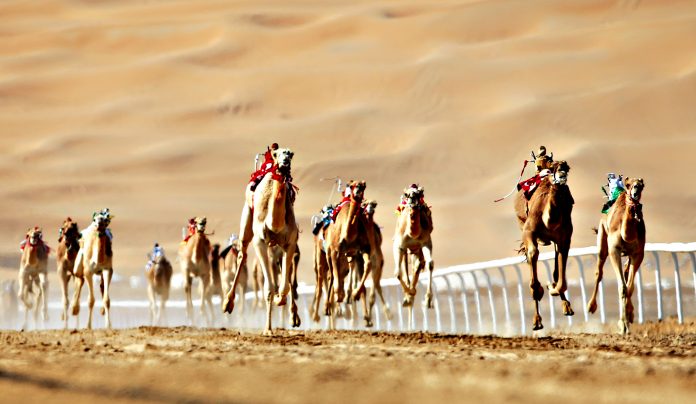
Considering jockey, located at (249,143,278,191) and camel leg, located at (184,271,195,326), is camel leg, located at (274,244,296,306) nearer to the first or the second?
jockey, located at (249,143,278,191)

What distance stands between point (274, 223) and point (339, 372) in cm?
738

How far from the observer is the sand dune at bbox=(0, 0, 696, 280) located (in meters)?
78.4

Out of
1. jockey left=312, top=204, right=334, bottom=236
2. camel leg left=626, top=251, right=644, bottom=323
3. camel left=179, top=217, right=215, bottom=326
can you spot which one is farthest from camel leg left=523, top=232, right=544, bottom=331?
camel left=179, top=217, right=215, bottom=326

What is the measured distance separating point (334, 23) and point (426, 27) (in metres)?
8.26

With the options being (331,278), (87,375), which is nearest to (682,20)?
(331,278)

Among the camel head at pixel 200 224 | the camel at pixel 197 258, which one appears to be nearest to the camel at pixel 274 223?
the camel head at pixel 200 224

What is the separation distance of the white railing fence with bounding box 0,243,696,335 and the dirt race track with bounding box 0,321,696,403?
7789 millimetres

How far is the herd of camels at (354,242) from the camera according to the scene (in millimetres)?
18469

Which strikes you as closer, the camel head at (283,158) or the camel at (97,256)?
Result: the camel head at (283,158)

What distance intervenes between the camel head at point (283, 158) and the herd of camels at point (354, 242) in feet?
0.04

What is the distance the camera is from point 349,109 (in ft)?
324

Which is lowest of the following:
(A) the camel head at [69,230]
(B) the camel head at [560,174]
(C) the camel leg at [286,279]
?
(C) the camel leg at [286,279]

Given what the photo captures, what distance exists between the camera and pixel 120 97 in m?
109

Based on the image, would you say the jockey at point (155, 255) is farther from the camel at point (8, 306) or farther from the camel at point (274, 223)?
the camel at point (274, 223)
